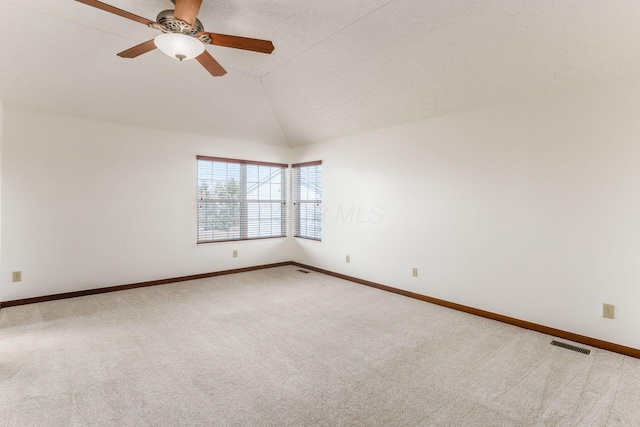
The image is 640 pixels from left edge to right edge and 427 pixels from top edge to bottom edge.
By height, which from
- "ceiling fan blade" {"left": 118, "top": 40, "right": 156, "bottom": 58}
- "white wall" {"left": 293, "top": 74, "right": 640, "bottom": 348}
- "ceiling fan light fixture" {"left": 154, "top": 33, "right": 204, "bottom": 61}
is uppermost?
"ceiling fan blade" {"left": 118, "top": 40, "right": 156, "bottom": 58}

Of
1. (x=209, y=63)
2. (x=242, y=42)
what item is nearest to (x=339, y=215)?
(x=209, y=63)

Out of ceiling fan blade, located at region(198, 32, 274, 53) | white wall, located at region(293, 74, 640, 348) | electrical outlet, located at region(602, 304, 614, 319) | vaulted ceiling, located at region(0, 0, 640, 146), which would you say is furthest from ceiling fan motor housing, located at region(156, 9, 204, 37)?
electrical outlet, located at region(602, 304, 614, 319)

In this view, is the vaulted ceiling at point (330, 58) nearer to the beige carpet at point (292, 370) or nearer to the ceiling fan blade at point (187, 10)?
the ceiling fan blade at point (187, 10)

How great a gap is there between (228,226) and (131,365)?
10.3 ft

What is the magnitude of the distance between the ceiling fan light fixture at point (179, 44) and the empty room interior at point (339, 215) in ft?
0.08

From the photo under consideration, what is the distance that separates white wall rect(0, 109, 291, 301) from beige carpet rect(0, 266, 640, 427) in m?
0.57

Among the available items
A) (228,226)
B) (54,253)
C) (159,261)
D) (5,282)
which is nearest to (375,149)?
(228,226)

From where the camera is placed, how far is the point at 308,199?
229 inches

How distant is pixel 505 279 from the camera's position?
130 inches

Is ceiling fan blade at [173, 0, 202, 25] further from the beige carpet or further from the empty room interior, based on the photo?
the beige carpet

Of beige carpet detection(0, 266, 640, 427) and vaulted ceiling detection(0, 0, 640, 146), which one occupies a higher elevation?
vaulted ceiling detection(0, 0, 640, 146)

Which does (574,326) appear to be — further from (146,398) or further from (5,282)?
(5,282)

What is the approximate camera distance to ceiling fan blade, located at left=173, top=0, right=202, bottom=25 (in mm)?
1958

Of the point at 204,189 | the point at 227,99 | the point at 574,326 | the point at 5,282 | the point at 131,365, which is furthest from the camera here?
the point at 204,189
